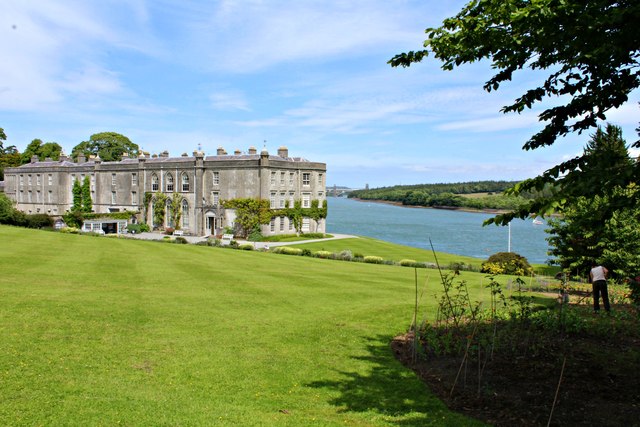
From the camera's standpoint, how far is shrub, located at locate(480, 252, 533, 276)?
1275 inches

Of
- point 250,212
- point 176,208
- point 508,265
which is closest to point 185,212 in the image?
point 176,208

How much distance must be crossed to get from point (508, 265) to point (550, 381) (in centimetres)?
2653

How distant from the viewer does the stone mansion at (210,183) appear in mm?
58219

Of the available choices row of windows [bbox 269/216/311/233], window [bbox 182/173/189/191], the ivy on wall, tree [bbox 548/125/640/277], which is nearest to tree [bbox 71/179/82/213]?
window [bbox 182/173/189/191]

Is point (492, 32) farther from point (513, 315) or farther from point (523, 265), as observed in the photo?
point (523, 265)

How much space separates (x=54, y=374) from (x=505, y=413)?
25.4 feet

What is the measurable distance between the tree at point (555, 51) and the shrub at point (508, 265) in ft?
82.1

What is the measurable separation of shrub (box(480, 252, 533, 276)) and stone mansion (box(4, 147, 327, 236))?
100 ft

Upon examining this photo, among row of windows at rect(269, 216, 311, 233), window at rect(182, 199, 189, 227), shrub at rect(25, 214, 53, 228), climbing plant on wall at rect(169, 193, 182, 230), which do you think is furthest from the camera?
climbing plant on wall at rect(169, 193, 182, 230)

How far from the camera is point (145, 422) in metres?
6.68

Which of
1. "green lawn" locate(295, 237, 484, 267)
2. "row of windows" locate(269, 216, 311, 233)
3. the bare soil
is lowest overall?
"green lawn" locate(295, 237, 484, 267)

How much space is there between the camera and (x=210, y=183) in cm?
6038

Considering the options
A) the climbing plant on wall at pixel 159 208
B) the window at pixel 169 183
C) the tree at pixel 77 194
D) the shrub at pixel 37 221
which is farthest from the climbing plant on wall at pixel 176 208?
the tree at pixel 77 194

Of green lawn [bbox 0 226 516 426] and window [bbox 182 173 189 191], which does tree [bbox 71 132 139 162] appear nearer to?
window [bbox 182 173 189 191]
